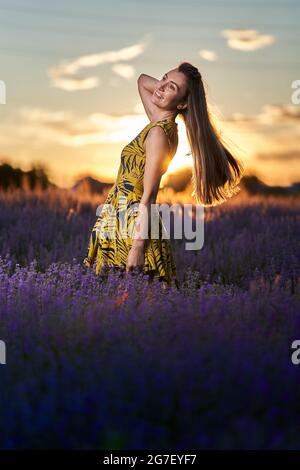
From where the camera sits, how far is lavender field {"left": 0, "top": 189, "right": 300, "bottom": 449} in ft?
8.37

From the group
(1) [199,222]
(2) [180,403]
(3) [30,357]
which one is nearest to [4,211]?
(1) [199,222]

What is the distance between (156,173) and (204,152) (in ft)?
1.72

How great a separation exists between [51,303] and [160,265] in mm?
1061

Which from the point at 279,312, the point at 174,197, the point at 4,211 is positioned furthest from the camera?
the point at 174,197

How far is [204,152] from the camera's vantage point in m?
5.08

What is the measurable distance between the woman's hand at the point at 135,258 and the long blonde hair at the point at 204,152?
2.27ft

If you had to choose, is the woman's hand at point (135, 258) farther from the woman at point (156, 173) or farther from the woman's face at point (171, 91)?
the woman's face at point (171, 91)

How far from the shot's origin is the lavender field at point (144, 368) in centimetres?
255

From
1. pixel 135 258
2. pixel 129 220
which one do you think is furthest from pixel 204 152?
pixel 135 258

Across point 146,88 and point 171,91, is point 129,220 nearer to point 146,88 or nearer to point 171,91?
point 171,91

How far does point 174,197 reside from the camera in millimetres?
10641

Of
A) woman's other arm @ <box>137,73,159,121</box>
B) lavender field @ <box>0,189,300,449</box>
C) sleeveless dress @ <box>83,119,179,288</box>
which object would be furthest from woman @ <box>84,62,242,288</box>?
lavender field @ <box>0,189,300,449</box>

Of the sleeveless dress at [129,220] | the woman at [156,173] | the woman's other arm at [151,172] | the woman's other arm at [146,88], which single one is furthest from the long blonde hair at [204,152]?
the woman's other arm at [146,88]
